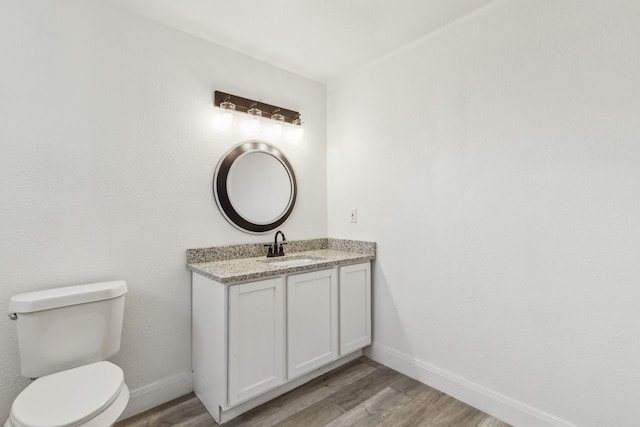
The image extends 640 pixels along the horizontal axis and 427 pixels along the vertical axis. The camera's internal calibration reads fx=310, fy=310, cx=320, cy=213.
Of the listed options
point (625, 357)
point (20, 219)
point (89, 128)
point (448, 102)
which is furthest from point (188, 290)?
point (625, 357)

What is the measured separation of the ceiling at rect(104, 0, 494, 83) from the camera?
1.79m

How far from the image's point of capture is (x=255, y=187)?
7.80ft

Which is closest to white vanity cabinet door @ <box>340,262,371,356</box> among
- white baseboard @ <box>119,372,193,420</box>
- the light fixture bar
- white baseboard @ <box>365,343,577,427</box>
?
white baseboard @ <box>365,343,577,427</box>

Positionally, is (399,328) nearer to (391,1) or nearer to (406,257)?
(406,257)

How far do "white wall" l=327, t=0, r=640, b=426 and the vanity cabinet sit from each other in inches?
15.6

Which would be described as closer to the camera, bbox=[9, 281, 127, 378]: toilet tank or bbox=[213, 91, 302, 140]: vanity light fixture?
bbox=[9, 281, 127, 378]: toilet tank

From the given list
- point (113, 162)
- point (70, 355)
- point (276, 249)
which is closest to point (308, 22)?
point (113, 162)

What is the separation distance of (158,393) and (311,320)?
1.03m

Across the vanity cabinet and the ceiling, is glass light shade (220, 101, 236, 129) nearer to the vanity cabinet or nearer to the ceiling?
the ceiling

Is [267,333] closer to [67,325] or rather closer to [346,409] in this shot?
[346,409]

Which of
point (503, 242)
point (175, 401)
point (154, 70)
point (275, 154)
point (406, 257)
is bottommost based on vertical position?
point (175, 401)

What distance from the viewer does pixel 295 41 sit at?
7.11ft

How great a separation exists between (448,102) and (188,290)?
2103 millimetres

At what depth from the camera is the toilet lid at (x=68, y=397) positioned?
1.11 metres
